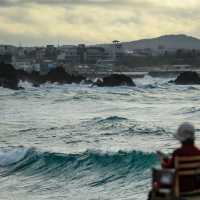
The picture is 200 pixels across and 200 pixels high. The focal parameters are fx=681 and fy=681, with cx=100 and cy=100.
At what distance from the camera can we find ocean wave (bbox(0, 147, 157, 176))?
1479cm

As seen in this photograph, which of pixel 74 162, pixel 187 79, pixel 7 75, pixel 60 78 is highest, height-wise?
pixel 74 162

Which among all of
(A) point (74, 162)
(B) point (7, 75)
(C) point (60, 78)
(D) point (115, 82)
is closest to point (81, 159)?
(A) point (74, 162)

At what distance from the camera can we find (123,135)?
20047 millimetres

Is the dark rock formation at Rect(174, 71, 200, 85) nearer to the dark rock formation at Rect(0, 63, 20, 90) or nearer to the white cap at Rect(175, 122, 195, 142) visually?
the dark rock formation at Rect(0, 63, 20, 90)

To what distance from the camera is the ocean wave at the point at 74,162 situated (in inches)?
582

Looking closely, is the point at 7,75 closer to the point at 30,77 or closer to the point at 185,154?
the point at 30,77

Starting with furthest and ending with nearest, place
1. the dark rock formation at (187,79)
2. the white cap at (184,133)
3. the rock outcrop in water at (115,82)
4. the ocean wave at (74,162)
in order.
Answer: the dark rock formation at (187,79), the rock outcrop in water at (115,82), the ocean wave at (74,162), the white cap at (184,133)

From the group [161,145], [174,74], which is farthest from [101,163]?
[174,74]

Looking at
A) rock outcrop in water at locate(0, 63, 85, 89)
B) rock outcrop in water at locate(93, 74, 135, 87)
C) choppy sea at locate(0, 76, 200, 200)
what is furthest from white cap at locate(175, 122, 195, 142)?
rock outcrop in water at locate(0, 63, 85, 89)

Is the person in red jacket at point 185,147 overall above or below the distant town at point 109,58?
above

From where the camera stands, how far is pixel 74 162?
1562cm

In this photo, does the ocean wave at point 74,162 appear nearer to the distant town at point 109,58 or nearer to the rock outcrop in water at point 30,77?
the rock outcrop in water at point 30,77

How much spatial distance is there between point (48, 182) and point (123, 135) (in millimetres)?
6698

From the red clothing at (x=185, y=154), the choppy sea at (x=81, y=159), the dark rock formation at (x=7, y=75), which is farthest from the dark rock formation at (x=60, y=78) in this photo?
the red clothing at (x=185, y=154)
